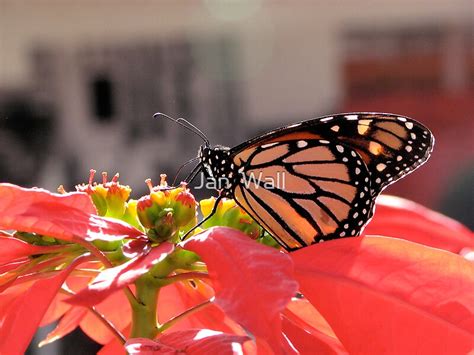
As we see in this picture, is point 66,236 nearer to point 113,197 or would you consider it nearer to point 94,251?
point 94,251

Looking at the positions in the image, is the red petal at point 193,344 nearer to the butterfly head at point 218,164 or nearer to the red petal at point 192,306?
the red petal at point 192,306

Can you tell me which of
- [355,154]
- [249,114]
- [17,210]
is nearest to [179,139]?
[249,114]

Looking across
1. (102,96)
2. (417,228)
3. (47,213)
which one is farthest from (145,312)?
(102,96)

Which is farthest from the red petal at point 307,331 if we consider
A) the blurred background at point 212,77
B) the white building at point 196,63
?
the white building at point 196,63

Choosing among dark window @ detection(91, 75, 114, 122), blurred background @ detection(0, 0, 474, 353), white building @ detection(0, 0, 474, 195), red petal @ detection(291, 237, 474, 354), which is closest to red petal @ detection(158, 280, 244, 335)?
red petal @ detection(291, 237, 474, 354)

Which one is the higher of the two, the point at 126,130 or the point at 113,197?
the point at 113,197
